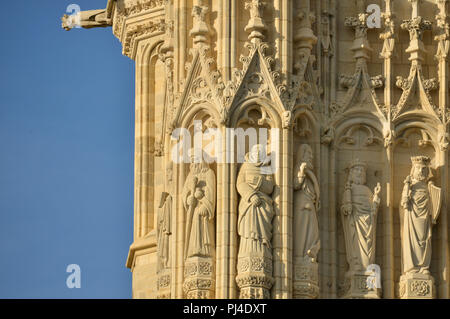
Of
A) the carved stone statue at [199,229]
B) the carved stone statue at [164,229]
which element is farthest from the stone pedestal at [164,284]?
the carved stone statue at [199,229]

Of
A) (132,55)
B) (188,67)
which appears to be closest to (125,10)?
(132,55)

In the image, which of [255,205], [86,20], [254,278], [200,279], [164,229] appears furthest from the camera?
[86,20]

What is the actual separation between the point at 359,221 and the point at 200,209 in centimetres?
277

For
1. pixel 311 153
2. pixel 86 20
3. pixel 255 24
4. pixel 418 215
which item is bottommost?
pixel 418 215

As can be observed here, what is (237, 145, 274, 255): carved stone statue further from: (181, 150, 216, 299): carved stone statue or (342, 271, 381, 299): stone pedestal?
(342, 271, 381, 299): stone pedestal

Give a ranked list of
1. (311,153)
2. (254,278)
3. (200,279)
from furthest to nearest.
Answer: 1. (311,153)
2. (200,279)
3. (254,278)

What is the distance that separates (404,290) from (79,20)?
1194 cm

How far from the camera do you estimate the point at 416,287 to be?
5553 cm

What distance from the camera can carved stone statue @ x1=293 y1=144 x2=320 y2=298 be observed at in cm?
5500

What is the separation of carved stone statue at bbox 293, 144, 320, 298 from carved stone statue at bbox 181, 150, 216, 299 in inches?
55.2

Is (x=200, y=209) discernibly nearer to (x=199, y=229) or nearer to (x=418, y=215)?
(x=199, y=229)

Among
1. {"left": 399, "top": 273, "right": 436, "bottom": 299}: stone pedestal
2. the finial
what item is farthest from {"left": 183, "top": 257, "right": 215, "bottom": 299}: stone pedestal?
the finial

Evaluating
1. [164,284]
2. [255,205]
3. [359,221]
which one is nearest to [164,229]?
[164,284]

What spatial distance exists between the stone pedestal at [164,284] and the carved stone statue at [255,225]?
2.09 metres
